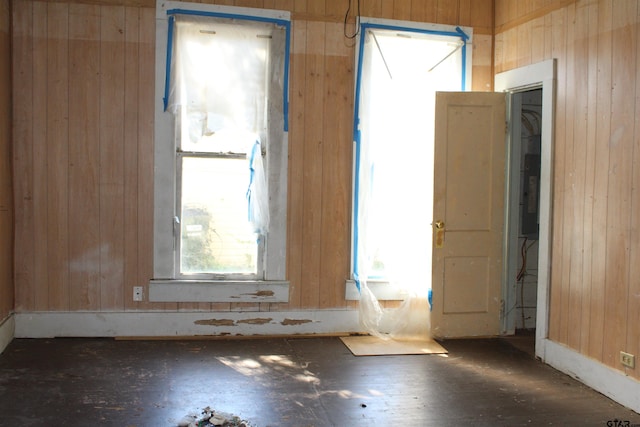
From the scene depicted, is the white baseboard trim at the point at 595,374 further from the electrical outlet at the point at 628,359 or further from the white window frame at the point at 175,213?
the white window frame at the point at 175,213

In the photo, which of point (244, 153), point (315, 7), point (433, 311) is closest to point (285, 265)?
point (244, 153)

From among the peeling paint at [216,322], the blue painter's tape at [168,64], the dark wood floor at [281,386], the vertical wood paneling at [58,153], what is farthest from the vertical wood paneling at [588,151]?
the vertical wood paneling at [58,153]

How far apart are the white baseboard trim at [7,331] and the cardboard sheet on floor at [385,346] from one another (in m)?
2.56

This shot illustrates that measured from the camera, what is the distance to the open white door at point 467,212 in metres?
4.82

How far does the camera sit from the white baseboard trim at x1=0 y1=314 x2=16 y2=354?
13.9 feet

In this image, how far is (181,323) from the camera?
4754 millimetres

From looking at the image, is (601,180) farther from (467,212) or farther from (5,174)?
(5,174)

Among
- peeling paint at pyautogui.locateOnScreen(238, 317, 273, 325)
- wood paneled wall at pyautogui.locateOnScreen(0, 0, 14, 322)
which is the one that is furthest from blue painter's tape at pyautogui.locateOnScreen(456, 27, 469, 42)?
wood paneled wall at pyautogui.locateOnScreen(0, 0, 14, 322)

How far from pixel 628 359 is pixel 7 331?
4.27 metres

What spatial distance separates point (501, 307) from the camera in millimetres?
4996

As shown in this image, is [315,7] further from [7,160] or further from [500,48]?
[7,160]

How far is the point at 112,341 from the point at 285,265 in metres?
1.49

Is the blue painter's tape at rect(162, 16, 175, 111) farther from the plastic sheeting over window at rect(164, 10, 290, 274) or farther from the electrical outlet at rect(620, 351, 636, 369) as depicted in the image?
the electrical outlet at rect(620, 351, 636, 369)

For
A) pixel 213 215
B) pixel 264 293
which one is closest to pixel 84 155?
pixel 213 215
